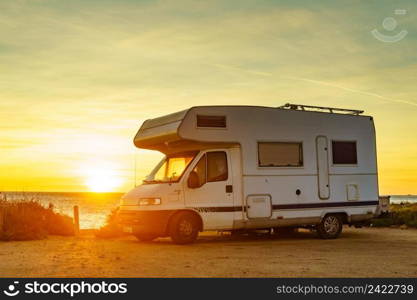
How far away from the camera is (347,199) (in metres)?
17.9

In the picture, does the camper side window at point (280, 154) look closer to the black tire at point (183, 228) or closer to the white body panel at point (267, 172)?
the white body panel at point (267, 172)

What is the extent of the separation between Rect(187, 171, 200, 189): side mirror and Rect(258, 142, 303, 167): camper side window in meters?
1.89

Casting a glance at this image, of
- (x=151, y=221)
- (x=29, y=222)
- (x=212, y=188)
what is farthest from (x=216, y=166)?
(x=29, y=222)

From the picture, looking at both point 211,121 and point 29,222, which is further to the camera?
point 29,222

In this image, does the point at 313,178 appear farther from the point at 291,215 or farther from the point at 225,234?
the point at 225,234

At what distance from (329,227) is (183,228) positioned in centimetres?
462

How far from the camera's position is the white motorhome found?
50.8 feet

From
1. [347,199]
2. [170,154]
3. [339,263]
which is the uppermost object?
[170,154]

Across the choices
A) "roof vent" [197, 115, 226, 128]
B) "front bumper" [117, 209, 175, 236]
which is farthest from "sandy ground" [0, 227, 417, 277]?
"roof vent" [197, 115, 226, 128]

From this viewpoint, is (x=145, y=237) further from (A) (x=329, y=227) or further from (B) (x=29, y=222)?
(A) (x=329, y=227)

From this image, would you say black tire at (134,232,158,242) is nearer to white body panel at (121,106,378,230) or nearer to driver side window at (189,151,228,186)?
white body panel at (121,106,378,230)

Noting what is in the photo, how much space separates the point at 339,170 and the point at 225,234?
13.1 ft

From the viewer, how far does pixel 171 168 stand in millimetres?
16328

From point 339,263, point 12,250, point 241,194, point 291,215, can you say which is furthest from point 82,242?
point 339,263
